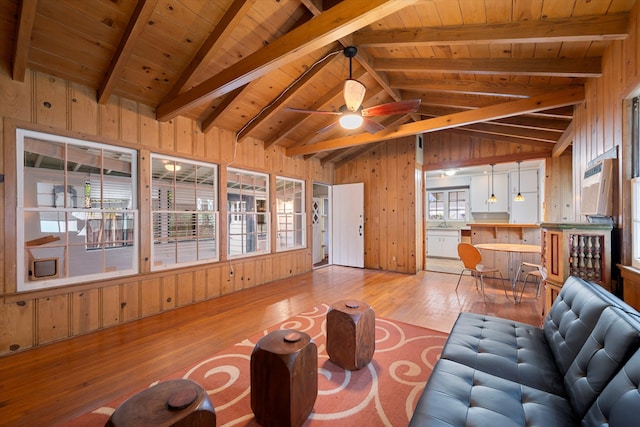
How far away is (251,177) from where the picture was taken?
4.80 metres

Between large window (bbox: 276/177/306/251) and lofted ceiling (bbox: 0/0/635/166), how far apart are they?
6.27 ft

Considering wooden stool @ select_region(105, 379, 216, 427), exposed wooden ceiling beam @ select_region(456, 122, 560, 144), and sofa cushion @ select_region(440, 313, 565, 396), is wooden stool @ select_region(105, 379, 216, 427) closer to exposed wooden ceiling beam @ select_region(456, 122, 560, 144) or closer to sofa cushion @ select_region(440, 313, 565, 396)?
sofa cushion @ select_region(440, 313, 565, 396)

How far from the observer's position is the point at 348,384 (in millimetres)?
1942

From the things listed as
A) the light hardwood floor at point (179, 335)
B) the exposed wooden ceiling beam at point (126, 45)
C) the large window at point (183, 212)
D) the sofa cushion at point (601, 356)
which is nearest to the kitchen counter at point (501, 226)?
the light hardwood floor at point (179, 335)

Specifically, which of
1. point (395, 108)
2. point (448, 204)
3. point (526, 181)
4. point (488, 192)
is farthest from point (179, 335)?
point (526, 181)

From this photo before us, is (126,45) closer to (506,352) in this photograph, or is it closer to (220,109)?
(220,109)

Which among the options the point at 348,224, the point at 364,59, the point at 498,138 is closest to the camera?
the point at 364,59

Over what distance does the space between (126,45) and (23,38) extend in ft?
2.35

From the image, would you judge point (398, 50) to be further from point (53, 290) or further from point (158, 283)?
point (53, 290)

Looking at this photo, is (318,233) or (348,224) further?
(318,233)

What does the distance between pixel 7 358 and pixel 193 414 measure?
8.68ft

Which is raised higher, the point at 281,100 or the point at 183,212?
the point at 281,100

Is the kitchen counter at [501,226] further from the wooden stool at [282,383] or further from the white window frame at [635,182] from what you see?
the wooden stool at [282,383]

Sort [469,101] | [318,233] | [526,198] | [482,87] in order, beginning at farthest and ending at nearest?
[318,233] → [526,198] → [469,101] → [482,87]
